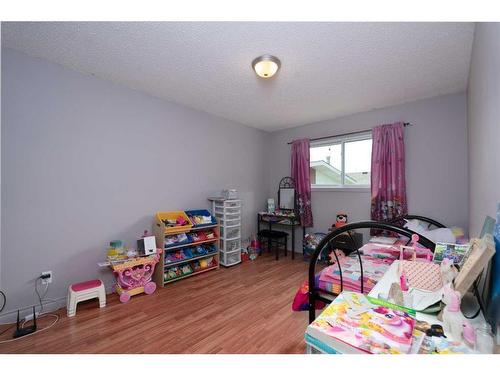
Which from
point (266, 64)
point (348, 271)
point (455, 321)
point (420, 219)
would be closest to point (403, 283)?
point (455, 321)

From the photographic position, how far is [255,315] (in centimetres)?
198

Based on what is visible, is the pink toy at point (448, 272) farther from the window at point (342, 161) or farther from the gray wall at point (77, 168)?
the gray wall at point (77, 168)

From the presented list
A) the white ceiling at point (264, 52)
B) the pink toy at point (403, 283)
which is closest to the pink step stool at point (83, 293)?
the white ceiling at point (264, 52)

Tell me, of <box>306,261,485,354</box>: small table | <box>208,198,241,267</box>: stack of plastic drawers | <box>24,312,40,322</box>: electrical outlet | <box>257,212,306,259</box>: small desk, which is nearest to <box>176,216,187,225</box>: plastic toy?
<box>208,198,241,267</box>: stack of plastic drawers

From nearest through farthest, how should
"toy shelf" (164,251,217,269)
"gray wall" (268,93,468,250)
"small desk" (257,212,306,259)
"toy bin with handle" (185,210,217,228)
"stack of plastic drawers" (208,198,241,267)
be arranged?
"gray wall" (268,93,468,250) < "toy shelf" (164,251,217,269) < "toy bin with handle" (185,210,217,228) < "stack of plastic drawers" (208,198,241,267) < "small desk" (257,212,306,259)

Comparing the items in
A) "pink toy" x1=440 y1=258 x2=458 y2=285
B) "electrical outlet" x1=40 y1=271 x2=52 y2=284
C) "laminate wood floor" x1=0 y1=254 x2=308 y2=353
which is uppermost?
"pink toy" x1=440 y1=258 x2=458 y2=285

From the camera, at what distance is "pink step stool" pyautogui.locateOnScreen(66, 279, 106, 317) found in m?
1.96

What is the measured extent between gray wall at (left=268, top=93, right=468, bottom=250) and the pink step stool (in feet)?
11.1

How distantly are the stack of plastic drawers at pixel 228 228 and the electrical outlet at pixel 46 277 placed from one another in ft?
6.32

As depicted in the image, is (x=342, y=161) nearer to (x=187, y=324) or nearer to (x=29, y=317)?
(x=187, y=324)

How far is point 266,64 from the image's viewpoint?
1899 millimetres

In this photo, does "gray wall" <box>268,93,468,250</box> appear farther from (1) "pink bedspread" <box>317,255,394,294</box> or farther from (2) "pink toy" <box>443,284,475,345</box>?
(2) "pink toy" <box>443,284,475,345</box>

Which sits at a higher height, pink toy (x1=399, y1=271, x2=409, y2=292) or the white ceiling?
the white ceiling

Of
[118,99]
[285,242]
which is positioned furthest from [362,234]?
[118,99]
